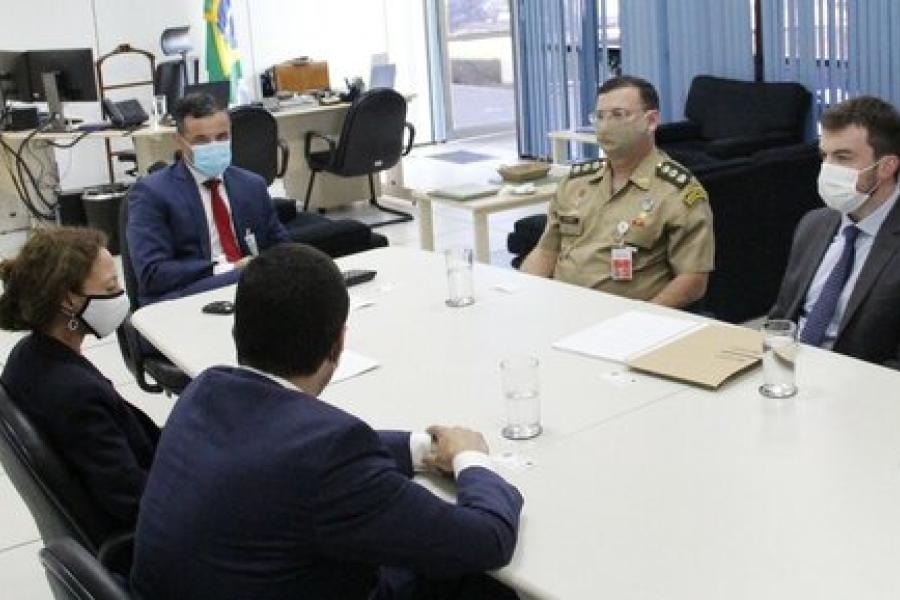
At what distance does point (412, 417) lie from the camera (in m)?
2.24

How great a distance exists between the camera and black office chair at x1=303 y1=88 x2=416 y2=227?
7.03 meters

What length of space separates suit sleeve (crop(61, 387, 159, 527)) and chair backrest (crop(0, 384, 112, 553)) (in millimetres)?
31

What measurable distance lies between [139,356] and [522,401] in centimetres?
180

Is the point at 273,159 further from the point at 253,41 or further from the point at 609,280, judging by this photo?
the point at 609,280

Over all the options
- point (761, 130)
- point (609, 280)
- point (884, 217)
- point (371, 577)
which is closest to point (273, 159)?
point (761, 130)

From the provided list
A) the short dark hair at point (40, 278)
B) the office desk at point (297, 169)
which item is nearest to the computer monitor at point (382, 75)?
the office desk at point (297, 169)

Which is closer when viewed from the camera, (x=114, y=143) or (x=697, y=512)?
(x=697, y=512)

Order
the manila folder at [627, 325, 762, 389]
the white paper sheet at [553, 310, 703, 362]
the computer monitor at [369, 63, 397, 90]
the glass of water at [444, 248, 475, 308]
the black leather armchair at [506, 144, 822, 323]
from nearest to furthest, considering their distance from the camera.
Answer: the manila folder at [627, 325, 762, 389]
the white paper sheet at [553, 310, 703, 362]
the glass of water at [444, 248, 475, 308]
the black leather armchair at [506, 144, 822, 323]
the computer monitor at [369, 63, 397, 90]

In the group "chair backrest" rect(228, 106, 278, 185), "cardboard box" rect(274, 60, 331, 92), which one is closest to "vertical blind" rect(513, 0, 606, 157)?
"cardboard box" rect(274, 60, 331, 92)

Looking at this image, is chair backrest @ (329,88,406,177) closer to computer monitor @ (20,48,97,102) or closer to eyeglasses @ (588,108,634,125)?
computer monitor @ (20,48,97,102)

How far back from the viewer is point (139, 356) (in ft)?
11.6

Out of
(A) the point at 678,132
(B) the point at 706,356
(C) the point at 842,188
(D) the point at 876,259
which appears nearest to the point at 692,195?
(C) the point at 842,188

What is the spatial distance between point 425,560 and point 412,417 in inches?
28.0

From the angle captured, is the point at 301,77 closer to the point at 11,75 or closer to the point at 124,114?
the point at 124,114
